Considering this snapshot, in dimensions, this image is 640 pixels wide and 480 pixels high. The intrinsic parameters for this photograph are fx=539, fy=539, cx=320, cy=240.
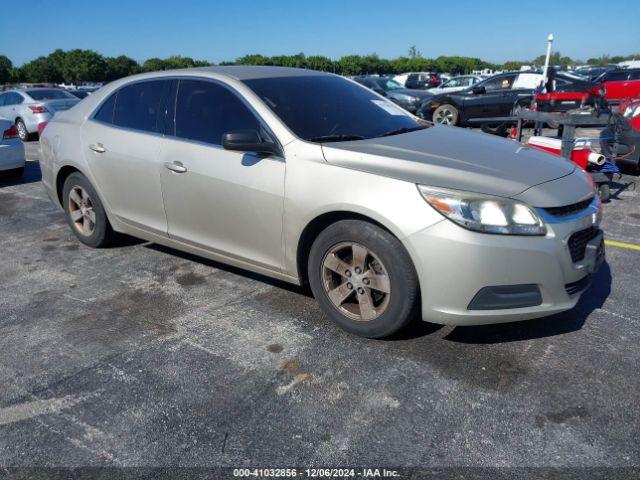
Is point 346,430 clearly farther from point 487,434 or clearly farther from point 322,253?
point 322,253

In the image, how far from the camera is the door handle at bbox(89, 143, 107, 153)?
447 cm

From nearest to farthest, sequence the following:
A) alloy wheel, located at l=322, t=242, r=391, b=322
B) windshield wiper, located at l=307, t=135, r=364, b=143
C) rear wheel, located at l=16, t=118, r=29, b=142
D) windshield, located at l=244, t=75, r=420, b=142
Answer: alloy wheel, located at l=322, t=242, r=391, b=322, windshield wiper, located at l=307, t=135, r=364, b=143, windshield, located at l=244, t=75, r=420, b=142, rear wheel, located at l=16, t=118, r=29, b=142

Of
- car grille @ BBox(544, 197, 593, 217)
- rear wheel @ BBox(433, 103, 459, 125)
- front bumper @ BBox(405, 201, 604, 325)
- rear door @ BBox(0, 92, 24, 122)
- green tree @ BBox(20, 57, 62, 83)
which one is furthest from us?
green tree @ BBox(20, 57, 62, 83)

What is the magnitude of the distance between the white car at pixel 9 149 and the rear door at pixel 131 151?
4467mm

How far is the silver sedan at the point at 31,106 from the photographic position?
13852 mm

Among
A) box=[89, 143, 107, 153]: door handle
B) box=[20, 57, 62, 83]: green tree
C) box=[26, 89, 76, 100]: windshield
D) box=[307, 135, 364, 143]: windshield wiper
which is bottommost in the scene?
box=[89, 143, 107, 153]: door handle

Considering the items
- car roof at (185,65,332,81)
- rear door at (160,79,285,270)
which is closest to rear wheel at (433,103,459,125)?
car roof at (185,65,332,81)

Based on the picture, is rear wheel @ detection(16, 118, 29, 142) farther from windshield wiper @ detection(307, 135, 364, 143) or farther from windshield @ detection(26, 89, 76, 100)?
windshield wiper @ detection(307, 135, 364, 143)

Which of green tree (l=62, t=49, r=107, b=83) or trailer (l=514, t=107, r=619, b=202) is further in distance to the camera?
green tree (l=62, t=49, r=107, b=83)

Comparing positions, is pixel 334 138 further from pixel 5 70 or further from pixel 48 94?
pixel 5 70

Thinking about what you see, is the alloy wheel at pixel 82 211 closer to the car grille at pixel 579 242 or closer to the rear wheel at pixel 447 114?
the car grille at pixel 579 242

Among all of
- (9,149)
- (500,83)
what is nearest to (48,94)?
(9,149)

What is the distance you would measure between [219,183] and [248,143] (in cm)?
43

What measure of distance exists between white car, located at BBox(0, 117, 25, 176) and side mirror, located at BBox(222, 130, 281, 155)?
649cm
